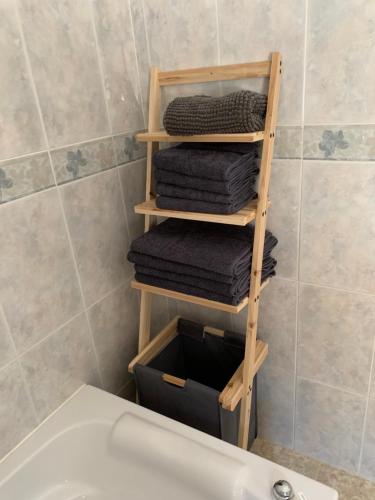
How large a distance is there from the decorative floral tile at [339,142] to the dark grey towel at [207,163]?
0.15m

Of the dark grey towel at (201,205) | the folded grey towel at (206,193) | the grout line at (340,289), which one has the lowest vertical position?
the grout line at (340,289)

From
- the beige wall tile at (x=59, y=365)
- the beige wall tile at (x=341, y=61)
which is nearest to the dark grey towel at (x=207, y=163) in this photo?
the beige wall tile at (x=341, y=61)

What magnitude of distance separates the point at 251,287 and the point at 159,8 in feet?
2.84

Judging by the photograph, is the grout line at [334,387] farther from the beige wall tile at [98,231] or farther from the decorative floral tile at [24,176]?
the decorative floral tile at [24,176]

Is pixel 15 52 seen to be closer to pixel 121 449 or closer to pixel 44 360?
pixel 44 360

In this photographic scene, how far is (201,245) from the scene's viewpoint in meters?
1.12

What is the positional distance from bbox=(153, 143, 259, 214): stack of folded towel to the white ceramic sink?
24.5 inches

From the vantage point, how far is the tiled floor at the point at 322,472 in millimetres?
1335

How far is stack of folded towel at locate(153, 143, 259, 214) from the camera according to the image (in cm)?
99

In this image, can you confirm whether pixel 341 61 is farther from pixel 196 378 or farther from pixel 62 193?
pixel 196 378

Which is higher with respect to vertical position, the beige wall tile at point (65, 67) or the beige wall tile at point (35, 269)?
the beige wall tile at point (65, 67)

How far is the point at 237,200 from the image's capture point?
1.04 meters

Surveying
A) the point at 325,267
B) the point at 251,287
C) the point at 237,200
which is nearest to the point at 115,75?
the point at 237,200

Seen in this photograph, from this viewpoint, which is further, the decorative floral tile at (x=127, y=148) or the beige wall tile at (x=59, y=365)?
the decorative floral tile at (x=127, y=148)
